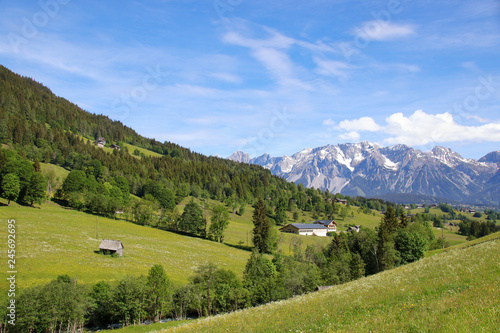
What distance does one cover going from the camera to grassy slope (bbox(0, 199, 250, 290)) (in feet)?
175

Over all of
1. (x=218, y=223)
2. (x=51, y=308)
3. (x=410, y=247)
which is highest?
(x=410, y=247)

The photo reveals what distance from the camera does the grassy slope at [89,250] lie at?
53438 millimetres

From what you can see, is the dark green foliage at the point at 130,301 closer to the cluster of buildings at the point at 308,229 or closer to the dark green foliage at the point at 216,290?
the dark green foliage at the point at 216,290

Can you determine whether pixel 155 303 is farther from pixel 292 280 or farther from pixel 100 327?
pixel 292 280

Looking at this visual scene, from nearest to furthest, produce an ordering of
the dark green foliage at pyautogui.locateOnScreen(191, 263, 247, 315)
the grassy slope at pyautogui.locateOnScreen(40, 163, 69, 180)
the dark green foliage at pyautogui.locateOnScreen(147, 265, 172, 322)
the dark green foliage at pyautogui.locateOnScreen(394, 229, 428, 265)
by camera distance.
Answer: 1. the dark green foliage at pyautogui.locateOnScreen(147, 265, 172, 322)
2. the dark green foliage at pyautogui.locateOnScreen(191, 263, 247, 315)
3. the dark green foliage at pyautogui.locateOnScreen(394, 229, 428, 265)
4. the grassy slope at pyautogui.locateOnScreen(40, 163, 69, 180)

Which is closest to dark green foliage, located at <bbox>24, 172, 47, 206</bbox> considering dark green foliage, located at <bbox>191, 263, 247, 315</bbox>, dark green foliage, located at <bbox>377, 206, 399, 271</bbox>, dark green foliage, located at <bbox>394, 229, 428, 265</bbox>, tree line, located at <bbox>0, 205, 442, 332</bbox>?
tree line, located at <bbox>0, 205, 442, 332</bbox>

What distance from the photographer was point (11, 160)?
99438 millimetres

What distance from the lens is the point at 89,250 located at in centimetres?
6712

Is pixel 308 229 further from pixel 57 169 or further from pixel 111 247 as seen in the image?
pixel 57 169

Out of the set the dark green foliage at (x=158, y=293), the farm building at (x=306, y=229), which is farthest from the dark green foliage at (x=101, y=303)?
the farm building at (x=306, y=229)

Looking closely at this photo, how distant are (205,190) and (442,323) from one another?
19420 cm

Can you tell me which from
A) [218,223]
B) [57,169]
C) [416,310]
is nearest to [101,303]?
[416,310]

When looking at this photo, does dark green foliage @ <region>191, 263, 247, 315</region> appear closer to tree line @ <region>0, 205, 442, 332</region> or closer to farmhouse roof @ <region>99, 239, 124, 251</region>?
tree line @ <region>0, 205, 442, 332</region>

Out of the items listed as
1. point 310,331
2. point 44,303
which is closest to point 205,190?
point 44,303
